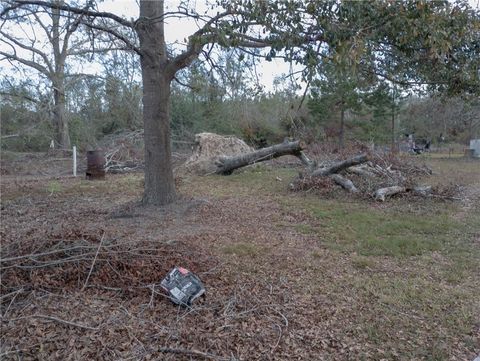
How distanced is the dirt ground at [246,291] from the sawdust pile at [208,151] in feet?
21.0

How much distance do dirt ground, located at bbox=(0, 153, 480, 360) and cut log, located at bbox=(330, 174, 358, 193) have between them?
2.32 m

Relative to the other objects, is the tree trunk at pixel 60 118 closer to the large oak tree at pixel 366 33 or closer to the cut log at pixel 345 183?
the large oak tree at pixel 366 33

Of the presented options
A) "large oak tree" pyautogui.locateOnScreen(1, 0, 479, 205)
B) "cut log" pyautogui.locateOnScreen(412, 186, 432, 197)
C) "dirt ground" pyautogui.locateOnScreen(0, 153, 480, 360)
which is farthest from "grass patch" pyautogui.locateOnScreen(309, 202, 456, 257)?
"large oak tree" pyautogui.locateOnScreen(1, 0, 479, 205)

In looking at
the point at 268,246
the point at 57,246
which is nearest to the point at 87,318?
the point at 57,246

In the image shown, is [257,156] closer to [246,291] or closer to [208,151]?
[208,151]

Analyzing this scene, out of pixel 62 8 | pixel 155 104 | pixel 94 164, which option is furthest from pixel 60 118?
pixel 62 8

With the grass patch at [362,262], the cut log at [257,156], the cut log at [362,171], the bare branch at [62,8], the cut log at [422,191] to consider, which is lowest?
the grass patch at [362,262]

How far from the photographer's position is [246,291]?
3.42 m

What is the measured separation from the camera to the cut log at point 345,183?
8417 mm

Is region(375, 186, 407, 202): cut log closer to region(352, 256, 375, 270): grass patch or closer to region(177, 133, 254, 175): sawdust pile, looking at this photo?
region(352, 256, 375, 270): grass patch

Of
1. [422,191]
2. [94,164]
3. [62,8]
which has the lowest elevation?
[422,191]

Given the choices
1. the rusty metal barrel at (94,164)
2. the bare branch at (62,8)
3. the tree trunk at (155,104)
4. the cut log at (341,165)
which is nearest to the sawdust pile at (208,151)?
the rusty metal barrel at (94,164)

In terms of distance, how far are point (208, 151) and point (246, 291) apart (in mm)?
9872

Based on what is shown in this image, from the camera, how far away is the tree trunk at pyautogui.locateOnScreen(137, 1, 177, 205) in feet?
20.3
